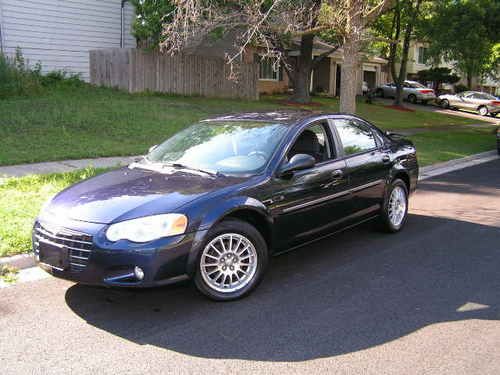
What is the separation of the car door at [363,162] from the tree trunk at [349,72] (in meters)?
5.91

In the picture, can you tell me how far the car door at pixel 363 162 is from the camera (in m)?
5.95

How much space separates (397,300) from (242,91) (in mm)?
20980

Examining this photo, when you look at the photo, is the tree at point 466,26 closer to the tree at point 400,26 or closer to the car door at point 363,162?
the tree at point 400,26

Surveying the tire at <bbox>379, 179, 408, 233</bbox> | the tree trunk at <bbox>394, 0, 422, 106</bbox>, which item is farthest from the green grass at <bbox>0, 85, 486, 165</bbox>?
the tree trunk at <bbox>394, 0, 422, 106</bbox>

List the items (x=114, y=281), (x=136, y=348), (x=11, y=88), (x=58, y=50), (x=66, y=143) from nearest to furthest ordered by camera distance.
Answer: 1. (x=136, y=348)
2. (x=114, y=281)
3. (x=66, y=143)
4. (x=11, y=88)
5. (x=58, y=50)

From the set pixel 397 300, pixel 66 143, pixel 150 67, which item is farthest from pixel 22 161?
pixel 150 67

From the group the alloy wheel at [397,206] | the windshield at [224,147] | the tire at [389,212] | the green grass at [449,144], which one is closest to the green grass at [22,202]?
the windshield at [224,147]

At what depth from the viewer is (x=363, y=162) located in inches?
241

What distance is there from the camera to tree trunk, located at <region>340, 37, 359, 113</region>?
1204cm

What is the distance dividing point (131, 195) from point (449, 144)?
1477cm

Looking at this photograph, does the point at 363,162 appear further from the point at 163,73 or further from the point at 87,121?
the point at 163,73

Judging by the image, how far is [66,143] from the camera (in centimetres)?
1155

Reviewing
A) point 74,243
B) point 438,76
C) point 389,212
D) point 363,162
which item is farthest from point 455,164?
point 438,76

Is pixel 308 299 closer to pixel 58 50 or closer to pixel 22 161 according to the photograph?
pixel 22 161
